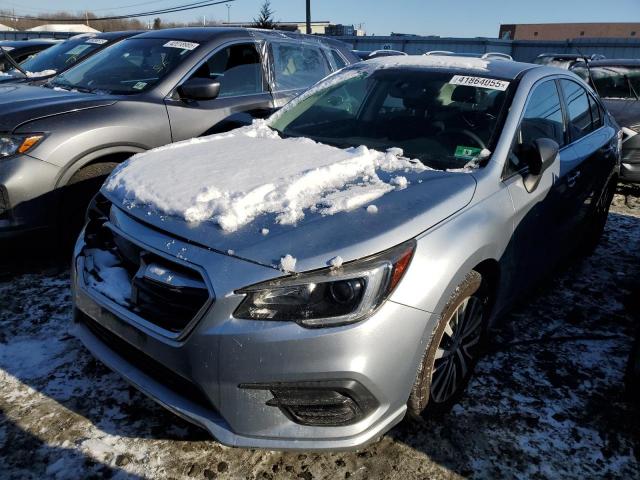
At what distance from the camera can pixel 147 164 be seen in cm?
263

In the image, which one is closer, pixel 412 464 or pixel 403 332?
pixel 403 332

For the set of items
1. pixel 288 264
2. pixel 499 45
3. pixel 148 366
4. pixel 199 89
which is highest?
pixel 499 45

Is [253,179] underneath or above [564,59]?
underneath

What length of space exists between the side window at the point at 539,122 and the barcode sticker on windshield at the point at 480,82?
0.58 feet

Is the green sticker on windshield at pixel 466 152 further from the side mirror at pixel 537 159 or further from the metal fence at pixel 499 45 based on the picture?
the metal fence at pixel 499 45

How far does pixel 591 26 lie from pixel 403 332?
215 feet

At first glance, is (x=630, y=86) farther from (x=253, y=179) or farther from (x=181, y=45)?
(x=253, y=179)

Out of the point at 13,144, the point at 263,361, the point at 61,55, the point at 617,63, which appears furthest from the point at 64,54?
the point at 617,63

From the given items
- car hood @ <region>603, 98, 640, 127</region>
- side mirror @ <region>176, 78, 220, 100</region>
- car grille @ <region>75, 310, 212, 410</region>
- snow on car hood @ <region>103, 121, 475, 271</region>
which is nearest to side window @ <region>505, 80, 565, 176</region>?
snow on car hood @ <region>103, 121, 475, 271</region>

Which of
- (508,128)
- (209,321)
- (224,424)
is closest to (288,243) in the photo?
(209,321)

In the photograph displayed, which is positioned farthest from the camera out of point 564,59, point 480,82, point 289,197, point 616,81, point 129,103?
point 564,59

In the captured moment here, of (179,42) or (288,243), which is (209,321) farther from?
(179,42)

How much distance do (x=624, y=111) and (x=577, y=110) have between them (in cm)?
364

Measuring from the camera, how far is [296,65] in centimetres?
512
